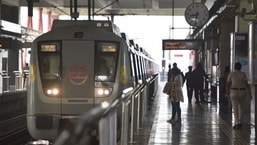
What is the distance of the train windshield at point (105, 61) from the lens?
1198cm

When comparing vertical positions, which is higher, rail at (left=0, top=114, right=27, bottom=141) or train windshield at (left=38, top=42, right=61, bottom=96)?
train windshield at (left=38, top=42, right=61, bottom=96)

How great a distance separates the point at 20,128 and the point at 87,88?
25.7ft

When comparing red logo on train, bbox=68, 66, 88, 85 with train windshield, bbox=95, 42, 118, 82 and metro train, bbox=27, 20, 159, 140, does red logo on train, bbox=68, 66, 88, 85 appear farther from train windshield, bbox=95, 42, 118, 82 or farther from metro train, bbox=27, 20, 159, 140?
train windshield, bbox=95, 42, 118, 82

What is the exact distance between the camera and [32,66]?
11.9 meters

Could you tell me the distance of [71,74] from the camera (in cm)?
1188

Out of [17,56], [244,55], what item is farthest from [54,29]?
[17,56]

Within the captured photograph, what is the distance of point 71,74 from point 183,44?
18.1 m

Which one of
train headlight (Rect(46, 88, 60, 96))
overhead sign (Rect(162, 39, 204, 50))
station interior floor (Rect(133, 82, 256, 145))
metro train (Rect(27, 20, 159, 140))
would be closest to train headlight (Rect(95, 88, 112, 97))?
metro train (Rect(27, 20, 159, 140))

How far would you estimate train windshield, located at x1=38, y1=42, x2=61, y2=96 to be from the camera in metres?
11.9

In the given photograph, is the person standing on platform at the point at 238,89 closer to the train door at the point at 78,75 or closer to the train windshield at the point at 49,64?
the train door at the point at 78,75

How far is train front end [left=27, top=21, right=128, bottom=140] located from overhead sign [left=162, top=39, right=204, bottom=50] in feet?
56.9

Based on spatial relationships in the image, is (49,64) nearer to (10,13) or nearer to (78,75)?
(78,75)

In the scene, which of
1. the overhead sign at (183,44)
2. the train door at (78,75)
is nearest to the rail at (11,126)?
the train door at (78,75)

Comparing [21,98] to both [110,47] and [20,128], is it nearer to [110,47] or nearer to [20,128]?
[20,128]
